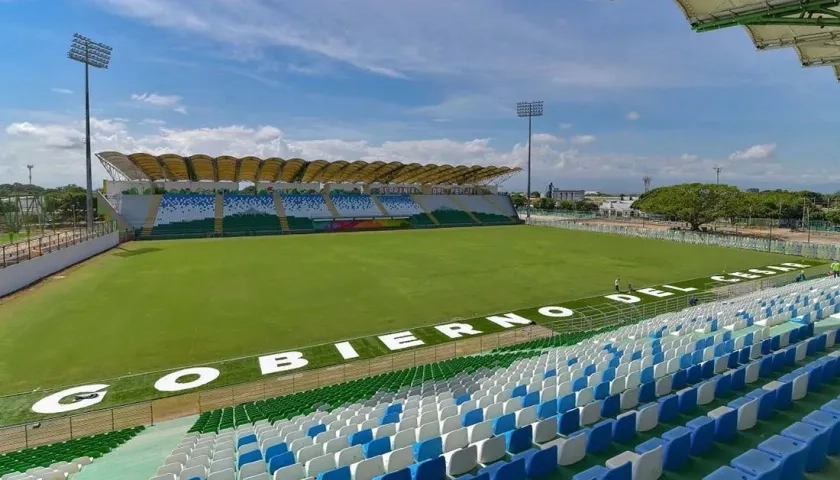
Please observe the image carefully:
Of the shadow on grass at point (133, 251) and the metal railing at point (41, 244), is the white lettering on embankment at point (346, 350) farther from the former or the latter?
the shadow on grass at point (133, 251)

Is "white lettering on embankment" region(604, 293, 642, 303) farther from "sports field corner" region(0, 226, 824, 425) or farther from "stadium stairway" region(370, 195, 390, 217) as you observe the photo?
"stadium stairway" region(370, 195, 390, 217)

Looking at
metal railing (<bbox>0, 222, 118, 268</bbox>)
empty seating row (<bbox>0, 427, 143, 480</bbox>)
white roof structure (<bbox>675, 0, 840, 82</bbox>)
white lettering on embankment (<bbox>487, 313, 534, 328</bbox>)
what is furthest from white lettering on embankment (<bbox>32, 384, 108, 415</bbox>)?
white roof structure (<bbox>675, 0, 840, 82</bbox>)

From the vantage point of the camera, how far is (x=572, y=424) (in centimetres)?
683

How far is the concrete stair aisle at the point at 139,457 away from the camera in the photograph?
7.86 metres

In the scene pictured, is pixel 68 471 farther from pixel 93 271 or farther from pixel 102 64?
pixel 102 64

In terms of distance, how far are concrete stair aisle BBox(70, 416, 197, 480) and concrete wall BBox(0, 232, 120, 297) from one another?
22100mm

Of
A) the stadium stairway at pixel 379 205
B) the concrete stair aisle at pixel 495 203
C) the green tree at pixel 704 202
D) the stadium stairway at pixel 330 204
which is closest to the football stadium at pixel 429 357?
the green tree at pixel 704 202

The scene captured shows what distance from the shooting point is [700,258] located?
40.1 meters

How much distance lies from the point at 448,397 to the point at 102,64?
55.6 m

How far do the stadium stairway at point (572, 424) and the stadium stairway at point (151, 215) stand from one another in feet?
170

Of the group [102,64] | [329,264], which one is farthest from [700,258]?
[102,64]

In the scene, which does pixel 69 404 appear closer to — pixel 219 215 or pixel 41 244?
pixel 41 244

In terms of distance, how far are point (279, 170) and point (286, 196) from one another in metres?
7.76

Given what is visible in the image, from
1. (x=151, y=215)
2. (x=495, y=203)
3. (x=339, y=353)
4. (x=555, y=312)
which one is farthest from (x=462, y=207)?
(x=339, y=353)
